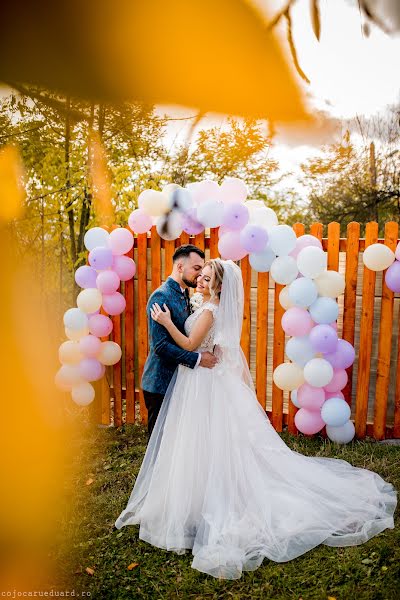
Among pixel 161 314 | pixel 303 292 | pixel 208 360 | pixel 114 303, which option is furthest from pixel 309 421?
pixel 114 303

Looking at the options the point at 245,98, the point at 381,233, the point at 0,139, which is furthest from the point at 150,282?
the point at 381,233

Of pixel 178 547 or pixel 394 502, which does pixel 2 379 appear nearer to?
pixel 178 547

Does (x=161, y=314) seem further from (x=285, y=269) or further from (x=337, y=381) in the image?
(x=337, y=381)

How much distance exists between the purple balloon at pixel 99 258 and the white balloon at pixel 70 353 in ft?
2.33

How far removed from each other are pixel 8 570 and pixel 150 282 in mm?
2851

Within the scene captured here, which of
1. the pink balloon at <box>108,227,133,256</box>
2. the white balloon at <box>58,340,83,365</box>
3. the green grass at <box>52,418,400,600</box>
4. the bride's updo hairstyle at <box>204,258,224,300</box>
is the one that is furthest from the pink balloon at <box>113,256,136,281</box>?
the green grass at <box>52,418,400,600</box>

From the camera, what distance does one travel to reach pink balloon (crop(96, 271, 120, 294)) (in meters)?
4.43

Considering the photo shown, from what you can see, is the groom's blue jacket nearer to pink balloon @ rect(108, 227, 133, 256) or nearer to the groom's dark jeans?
the groom's dark jeans

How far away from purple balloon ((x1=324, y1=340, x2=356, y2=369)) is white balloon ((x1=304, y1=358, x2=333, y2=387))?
0.08 metres

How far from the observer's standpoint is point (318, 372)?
3.79 metres

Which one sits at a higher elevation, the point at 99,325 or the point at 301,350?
the point at 99,325

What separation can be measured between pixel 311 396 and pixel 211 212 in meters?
1.59

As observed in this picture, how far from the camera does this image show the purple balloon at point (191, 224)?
13.6 feet

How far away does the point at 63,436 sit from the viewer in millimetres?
4785
